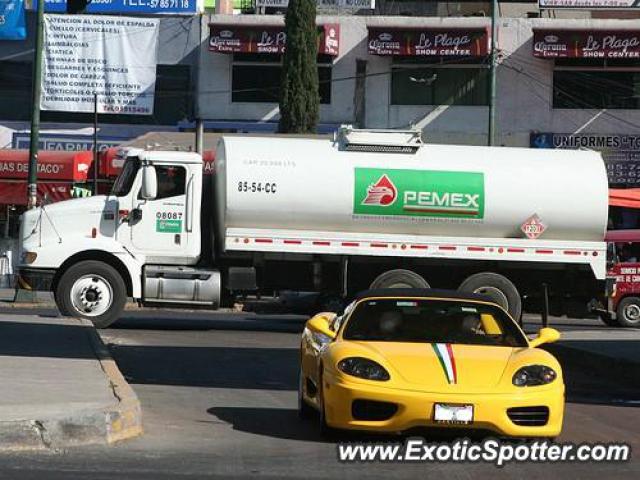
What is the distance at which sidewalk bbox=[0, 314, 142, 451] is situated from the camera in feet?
29.0

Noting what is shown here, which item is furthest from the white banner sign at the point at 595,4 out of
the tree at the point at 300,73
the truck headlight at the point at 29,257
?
the truck headlight at the point at 29,257

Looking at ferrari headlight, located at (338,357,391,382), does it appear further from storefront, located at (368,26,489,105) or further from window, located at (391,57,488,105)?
window, located at (391,57,488,105)

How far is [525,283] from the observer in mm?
22469

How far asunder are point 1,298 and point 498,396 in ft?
74.7

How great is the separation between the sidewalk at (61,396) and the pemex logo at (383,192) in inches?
271

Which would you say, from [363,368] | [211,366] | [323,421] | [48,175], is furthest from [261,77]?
[363,368]

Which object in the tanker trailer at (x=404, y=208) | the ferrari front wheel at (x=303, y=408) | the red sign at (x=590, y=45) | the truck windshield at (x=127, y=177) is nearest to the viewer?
the ferrari front wheel at (x=303, y=408)

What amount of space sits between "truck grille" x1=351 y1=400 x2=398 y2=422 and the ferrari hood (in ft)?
0.85

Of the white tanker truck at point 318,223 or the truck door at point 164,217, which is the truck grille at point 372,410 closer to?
the white tanker truck at point 318,223

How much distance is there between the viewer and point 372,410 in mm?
9109

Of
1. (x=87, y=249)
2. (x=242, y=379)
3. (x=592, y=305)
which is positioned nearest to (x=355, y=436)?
(x=242, y=379)

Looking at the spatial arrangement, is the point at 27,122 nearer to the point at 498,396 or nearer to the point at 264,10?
the point at 264,10

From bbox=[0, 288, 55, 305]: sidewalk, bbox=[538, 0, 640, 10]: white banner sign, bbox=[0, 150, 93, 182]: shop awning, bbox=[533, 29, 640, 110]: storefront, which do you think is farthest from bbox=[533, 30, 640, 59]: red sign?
bbox=[0, 288, 55, 305]: sidewalk

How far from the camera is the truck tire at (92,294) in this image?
2108 centimetres
